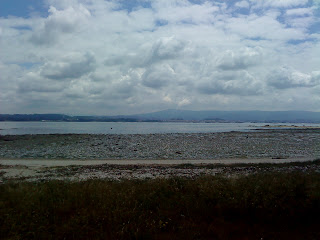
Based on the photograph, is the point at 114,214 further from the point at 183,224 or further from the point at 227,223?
the point at 227,223

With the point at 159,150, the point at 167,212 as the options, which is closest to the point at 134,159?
the point at 159,150

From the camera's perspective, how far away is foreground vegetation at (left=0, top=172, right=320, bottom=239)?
24.3 feet

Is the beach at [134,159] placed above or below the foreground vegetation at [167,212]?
below

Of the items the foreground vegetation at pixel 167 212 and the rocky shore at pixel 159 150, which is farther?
the rocky shore at pixel 159 150

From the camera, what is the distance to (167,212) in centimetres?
851

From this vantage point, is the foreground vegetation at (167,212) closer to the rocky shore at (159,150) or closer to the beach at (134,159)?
the beach at (134,159)

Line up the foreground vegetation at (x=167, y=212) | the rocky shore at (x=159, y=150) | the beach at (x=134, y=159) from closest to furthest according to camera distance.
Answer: the foreground vegetation at (x=167, y=212) → the beach at (x=134, y=159) → the rocky shore at (x=159, y=150)

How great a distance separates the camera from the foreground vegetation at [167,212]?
7.41m

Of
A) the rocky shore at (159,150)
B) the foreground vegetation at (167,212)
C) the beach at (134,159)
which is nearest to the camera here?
the foreground vegetation at (167,212)

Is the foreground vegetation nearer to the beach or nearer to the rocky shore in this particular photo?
the beach

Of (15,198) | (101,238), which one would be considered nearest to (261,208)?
(101,238)

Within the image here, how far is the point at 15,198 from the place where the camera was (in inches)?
350

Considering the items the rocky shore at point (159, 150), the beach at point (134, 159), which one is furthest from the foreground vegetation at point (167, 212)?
the rocky shore at point (159, 150)

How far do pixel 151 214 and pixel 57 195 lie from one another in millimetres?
3511
